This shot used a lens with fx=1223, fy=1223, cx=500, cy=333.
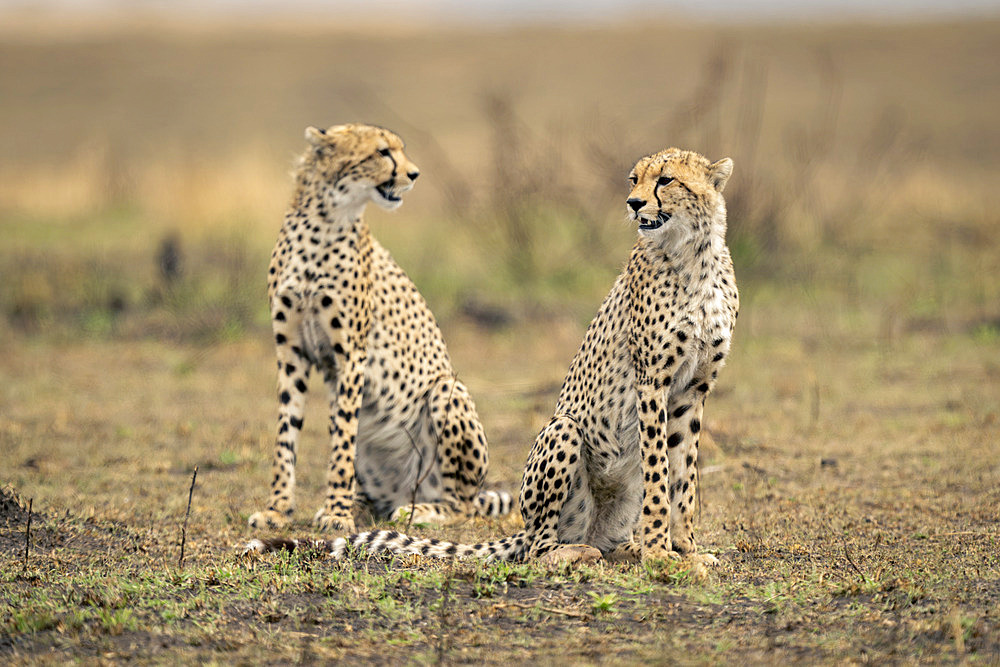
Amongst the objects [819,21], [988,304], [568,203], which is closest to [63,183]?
[568,203]

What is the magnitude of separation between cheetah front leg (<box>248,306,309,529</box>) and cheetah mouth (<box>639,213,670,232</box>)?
163cm

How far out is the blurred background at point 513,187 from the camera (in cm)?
947

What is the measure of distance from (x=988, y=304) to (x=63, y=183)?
32.1ft

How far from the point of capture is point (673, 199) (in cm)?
387

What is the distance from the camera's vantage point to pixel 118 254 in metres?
10.7

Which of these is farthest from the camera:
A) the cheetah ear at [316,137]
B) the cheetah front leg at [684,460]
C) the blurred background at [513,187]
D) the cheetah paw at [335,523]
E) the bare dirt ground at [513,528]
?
the blurred background at [513,187]

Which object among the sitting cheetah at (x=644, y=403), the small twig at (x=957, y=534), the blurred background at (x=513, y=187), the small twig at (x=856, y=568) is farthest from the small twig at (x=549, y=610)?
the blurred background at (x=513, y=187)

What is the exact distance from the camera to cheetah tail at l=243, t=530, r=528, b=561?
13.1 ft

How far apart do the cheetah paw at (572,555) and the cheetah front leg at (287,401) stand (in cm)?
133

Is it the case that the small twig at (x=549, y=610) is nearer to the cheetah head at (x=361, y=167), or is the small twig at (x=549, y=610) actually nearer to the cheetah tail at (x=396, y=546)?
the cheetah tail at (x=396, y=546)

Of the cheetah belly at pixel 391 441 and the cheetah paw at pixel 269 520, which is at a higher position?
the cheetah belly at pixel 391 441

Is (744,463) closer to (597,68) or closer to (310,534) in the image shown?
(310,534)

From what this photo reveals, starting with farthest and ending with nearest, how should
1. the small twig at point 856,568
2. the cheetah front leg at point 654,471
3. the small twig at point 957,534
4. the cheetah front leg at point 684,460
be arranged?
the small twig at point 957,534, the cheetah front leg at point 684,460, the cheetah front leg at point 654,471, the small twig at point 856,568

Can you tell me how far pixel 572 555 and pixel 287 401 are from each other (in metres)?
1.53
